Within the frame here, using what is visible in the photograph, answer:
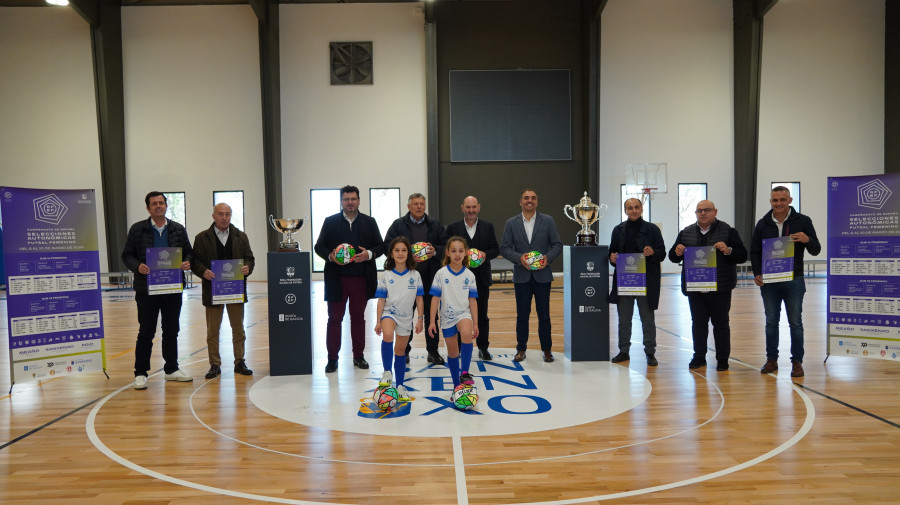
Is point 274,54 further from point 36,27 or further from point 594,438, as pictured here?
point 594,438

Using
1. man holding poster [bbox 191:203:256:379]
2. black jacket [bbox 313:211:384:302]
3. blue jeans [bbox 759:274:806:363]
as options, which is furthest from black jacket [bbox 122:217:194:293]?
blue jeans [bbox 759:274:806:363]

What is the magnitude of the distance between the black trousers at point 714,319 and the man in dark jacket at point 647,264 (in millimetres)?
387

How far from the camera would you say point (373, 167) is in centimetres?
1753

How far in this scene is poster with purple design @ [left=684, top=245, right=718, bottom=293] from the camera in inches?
222

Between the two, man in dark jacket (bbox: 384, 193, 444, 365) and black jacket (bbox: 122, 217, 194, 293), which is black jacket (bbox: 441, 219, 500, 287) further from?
black jacket (bbox: 122, 217, 194, 293)

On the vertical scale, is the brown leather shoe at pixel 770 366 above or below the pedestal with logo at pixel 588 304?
below

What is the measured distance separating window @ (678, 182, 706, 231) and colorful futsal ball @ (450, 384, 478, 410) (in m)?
14.8

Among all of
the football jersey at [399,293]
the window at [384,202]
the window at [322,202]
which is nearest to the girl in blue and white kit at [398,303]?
the football jersey at [399,293]

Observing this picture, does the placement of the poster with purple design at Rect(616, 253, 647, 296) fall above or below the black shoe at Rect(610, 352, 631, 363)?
above

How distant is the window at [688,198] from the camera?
1756 cm

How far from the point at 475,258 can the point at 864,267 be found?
3683 millimetres

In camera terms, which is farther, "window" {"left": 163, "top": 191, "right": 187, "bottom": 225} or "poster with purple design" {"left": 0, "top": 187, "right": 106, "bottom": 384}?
"window" {"left": 163, "top": 191, "right": 187, "bottom": 225}

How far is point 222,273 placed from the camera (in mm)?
5570

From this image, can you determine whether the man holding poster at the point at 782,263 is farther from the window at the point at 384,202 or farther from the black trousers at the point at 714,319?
the window at the point at 384,202
